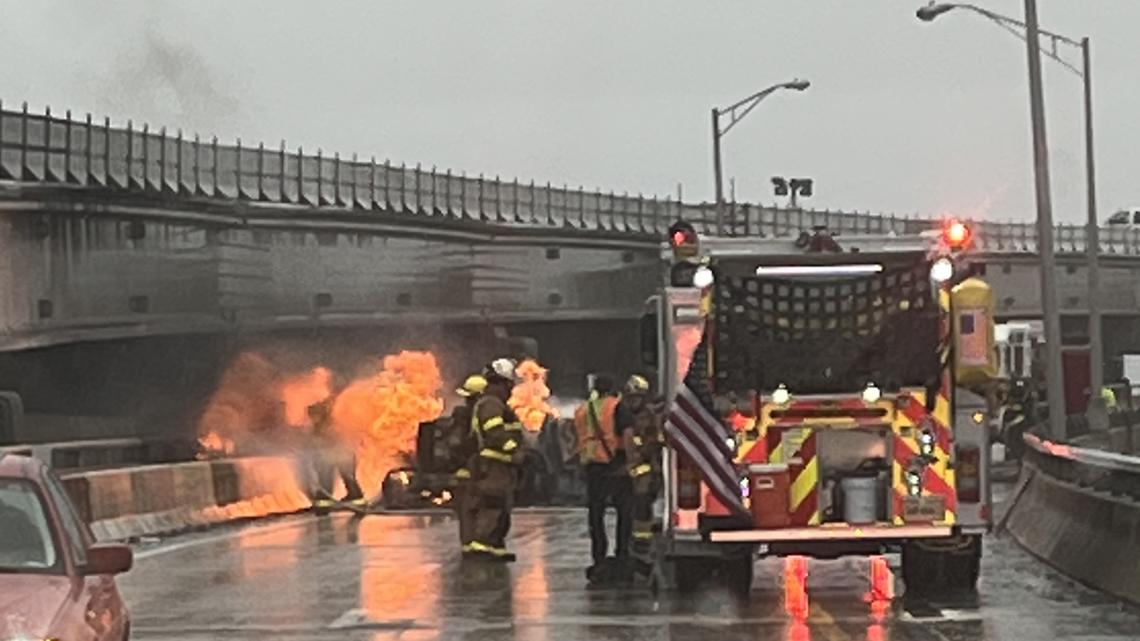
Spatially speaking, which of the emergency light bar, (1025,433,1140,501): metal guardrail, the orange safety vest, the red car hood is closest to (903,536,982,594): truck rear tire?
(1025,433,1140,501): metal guardrail

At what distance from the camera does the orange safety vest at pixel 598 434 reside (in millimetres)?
19656

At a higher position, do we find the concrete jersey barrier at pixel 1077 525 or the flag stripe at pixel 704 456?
the flag stripe at pixel 704 456

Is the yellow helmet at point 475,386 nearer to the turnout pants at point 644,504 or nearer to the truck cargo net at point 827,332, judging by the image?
the turnout pants at point 644,504

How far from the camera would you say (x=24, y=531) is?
10.2 metres

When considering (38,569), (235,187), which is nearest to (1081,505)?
(38,569)

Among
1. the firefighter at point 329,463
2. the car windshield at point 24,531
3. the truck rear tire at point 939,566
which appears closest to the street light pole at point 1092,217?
the firefighter at point 329,463

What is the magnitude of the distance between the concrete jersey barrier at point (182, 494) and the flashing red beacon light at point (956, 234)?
1026 cm

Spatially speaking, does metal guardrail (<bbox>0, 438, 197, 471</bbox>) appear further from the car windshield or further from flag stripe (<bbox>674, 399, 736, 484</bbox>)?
the car windshield

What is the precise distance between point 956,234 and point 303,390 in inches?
1560

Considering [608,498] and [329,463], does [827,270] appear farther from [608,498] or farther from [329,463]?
[329,463]

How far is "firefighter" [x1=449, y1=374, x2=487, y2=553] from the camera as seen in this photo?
22047 mm

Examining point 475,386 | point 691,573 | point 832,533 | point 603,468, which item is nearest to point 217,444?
point 475,386

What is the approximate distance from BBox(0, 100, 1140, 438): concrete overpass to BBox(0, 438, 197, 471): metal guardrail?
7.12 feet

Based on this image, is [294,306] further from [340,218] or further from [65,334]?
[65,334]
